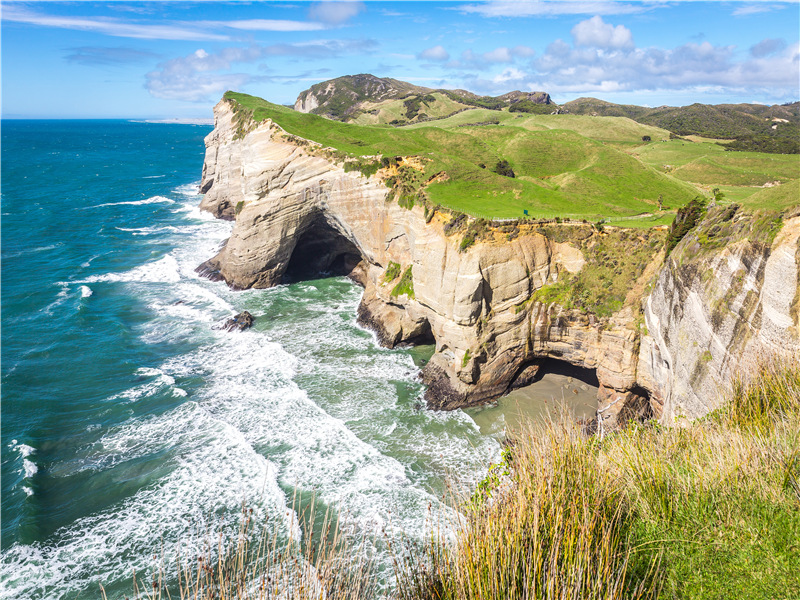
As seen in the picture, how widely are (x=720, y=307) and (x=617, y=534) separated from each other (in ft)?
41.3

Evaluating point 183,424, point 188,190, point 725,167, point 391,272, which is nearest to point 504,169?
point 391,272

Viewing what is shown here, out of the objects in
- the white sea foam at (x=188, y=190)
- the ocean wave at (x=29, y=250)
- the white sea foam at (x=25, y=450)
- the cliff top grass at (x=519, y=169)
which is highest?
the cliff top grass at (x=519, y=169)

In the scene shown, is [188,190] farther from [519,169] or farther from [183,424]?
[183,424]

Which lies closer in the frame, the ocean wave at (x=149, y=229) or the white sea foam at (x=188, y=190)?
the ocean wave at (x=149, y=229)

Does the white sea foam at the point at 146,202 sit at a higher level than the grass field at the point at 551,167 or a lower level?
→ lower

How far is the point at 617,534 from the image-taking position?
8148 millimetres

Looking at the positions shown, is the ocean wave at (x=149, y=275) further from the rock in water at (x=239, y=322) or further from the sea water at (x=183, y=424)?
the rock in water at (x=239, y=322)

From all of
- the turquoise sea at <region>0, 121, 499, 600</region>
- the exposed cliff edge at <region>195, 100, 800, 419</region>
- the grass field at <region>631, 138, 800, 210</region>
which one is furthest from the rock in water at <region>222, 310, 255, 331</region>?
the grass field at <region>631, 138, 800, 210</region>

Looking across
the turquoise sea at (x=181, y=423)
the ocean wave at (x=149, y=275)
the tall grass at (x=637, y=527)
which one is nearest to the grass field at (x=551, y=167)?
the turquoise sea at (x=181, y=423)

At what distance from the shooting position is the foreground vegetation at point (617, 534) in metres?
7.04

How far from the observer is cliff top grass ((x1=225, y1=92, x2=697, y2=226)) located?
32.1 m

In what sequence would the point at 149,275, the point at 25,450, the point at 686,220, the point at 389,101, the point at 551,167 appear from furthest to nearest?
the point at 389,101 < the point at 551,167 < the point at 149,275 < the point at 25,450 < the point at 686,220

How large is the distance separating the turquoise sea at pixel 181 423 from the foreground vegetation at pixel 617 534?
1.38 meters

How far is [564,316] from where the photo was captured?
25828mm
